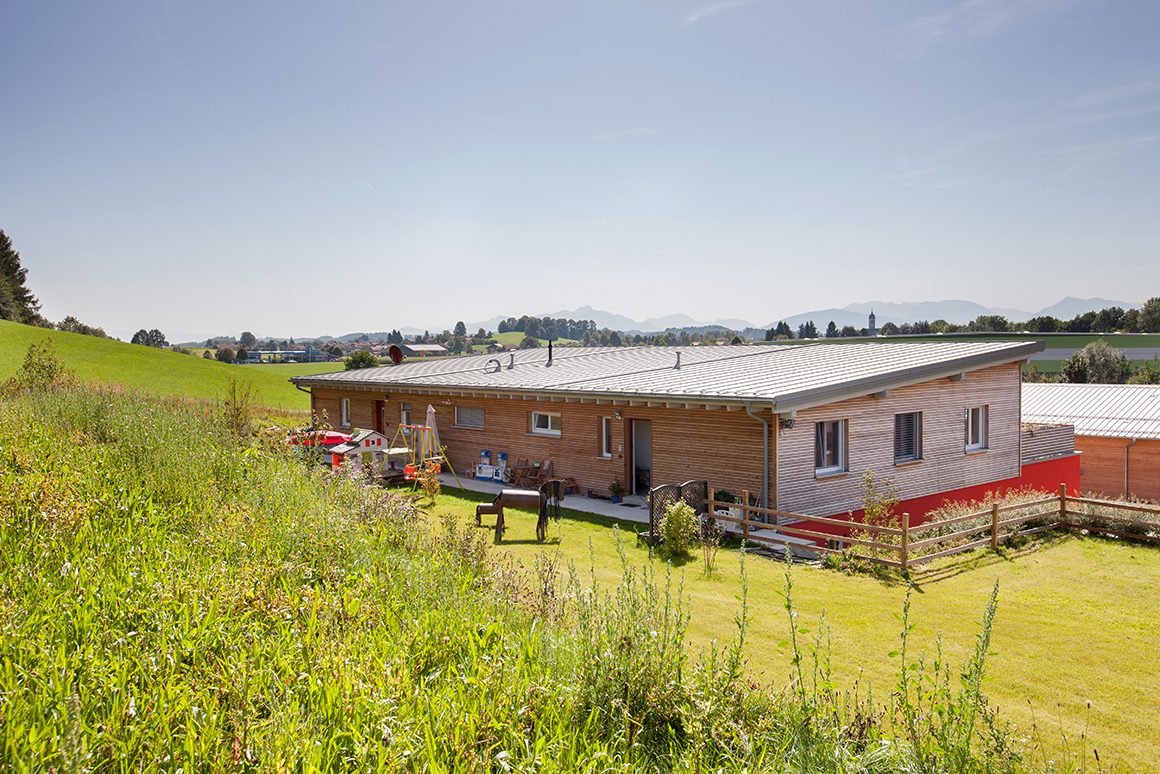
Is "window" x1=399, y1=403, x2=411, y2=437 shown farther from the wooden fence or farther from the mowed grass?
the wooden fence

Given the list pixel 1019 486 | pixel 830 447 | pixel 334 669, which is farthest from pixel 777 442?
pixel 334 669

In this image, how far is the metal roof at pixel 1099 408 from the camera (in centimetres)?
2434

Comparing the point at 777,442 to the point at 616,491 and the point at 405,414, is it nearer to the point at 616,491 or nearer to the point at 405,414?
the point at 616,491

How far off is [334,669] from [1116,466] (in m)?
28.7

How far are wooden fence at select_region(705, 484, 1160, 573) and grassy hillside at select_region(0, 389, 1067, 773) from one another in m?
7.14

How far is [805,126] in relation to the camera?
67.3 ft

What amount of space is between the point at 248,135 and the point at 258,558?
49.8 feet

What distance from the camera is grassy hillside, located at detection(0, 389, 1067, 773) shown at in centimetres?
306

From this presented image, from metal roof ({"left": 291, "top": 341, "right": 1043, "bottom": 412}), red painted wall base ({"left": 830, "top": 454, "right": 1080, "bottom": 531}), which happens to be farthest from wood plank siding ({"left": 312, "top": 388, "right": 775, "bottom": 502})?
red painted wall base ({"left": 830, "top": 454, "right": 1080, "bottom": 531})

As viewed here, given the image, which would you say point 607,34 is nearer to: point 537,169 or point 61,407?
point 537,169

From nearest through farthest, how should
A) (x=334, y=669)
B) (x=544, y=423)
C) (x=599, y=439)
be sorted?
(x=334, y=669) → (x=599, y=439) → (x=544, y=423)

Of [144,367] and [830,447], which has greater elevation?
[144,367]

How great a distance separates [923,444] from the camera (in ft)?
55.5

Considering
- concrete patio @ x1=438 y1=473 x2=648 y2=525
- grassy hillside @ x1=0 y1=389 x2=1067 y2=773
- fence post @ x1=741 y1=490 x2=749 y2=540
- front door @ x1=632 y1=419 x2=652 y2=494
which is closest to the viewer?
grassy hillside @ x1=0 y1=389 x2=1067 y2=773
